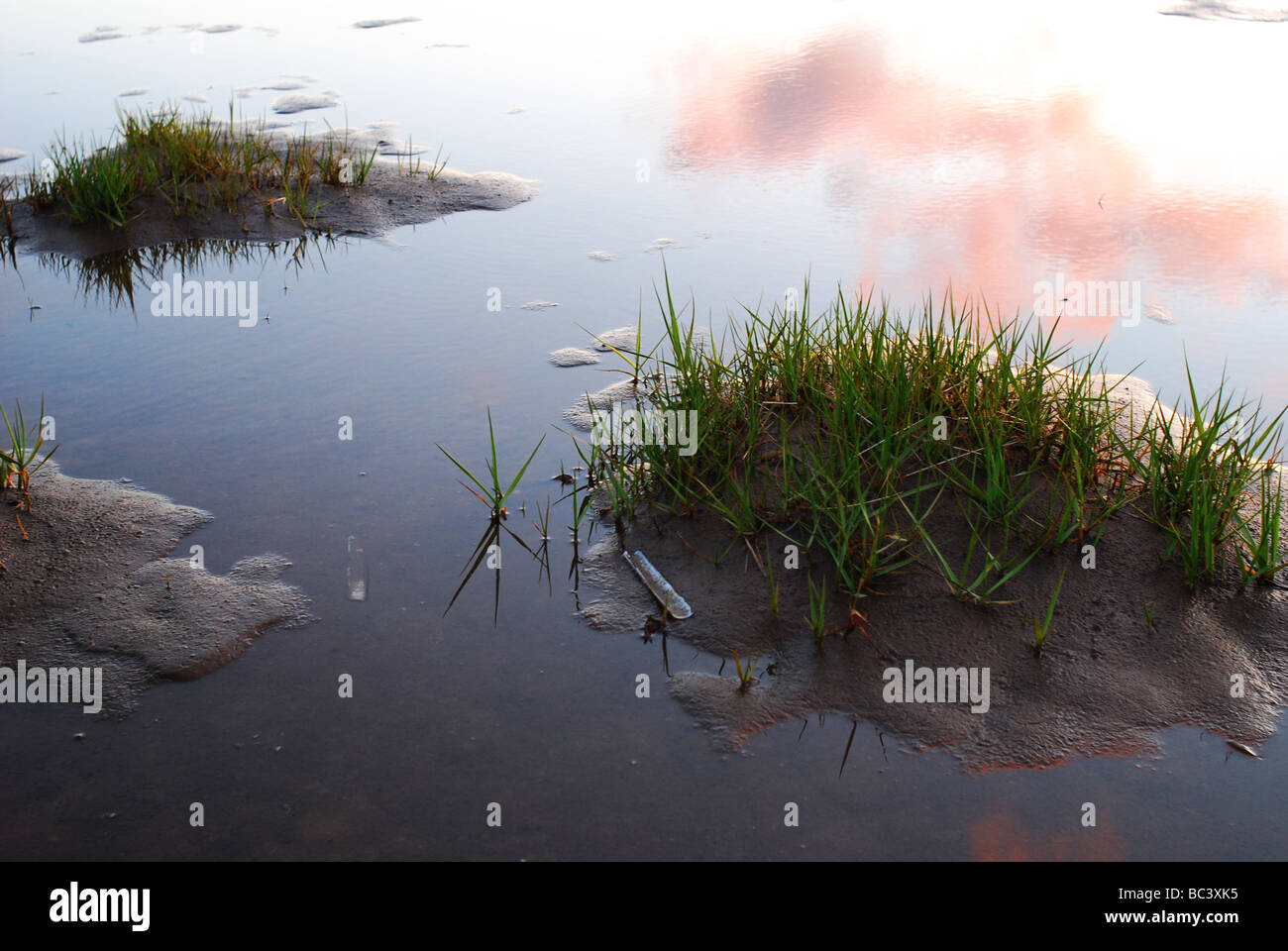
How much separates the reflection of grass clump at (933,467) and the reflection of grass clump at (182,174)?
4064mm

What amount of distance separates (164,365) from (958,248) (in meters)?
4.08

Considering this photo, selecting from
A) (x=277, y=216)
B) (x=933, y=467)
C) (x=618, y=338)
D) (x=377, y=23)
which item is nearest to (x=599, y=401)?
(x=618, y=338)

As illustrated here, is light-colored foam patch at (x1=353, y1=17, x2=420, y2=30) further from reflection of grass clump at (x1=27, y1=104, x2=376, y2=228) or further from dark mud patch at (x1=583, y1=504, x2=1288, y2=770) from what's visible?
dark mud patch at (x1=583, y1=504, x2=1288, y2=770)

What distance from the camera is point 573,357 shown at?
4.86 meters

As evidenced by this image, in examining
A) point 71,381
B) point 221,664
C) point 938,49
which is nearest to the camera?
point 221,664

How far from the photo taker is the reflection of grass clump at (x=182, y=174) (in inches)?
256

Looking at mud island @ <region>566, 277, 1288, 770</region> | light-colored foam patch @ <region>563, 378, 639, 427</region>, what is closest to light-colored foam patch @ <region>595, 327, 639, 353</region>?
light-colored foam patch @ <region>563, 378, 639, 427</region>

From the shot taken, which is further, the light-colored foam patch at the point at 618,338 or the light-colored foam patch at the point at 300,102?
the light-colored foam patch at the point at 300,102

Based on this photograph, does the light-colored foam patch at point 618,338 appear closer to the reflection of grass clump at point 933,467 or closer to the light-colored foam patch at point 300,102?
the reflection of grass clump at point 933,467

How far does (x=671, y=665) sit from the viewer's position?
303 centimetres

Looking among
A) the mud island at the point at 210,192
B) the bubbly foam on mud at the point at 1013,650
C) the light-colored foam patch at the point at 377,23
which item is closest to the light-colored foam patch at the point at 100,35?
the light-colored foam patch at the point at 377,23

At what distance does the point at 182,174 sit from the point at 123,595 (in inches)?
174
